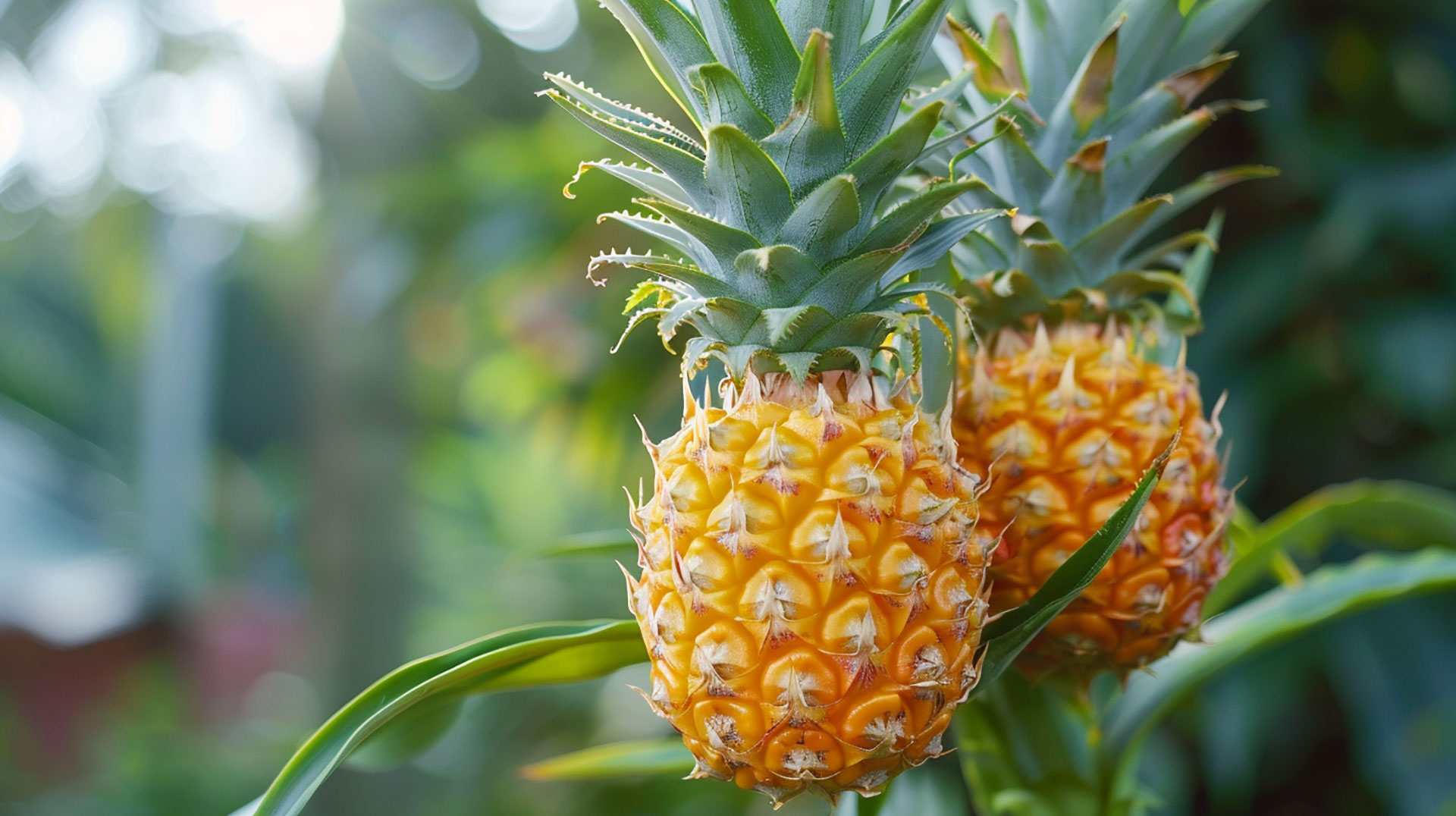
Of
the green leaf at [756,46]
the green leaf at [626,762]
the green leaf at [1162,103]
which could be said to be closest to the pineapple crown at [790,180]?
the green leaf at [756,46]

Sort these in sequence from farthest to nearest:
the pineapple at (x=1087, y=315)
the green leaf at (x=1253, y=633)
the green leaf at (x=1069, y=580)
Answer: the green leaf at (x=1253, y=633), the pineapple at (x=1087, y=315), the green leaf at (x=1069, y=580)

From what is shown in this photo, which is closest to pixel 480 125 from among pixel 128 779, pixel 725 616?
pixel 725 616

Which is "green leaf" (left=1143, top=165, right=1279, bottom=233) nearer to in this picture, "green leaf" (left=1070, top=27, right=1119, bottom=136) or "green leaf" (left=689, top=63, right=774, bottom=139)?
"green leaf" (left=1070, top=27, right=1119, bottom=136)

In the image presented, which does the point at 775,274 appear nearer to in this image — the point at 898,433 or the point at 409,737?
the point at 898,433

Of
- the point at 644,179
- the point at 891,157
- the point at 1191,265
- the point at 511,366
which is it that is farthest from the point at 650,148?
the point at 511,366

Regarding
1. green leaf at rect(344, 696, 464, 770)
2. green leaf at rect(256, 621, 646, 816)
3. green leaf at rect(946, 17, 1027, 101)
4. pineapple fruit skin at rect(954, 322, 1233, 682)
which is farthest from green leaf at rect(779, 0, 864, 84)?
green leaf at rect(344, 696, 464, 770)

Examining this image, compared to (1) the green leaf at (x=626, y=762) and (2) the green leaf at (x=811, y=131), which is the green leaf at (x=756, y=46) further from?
(1) the green leaf at (x=626, y=762)
